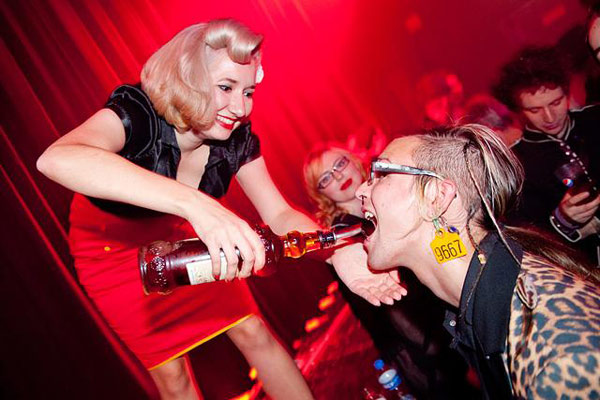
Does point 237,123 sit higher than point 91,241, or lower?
higher

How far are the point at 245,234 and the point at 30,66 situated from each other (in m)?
2.68

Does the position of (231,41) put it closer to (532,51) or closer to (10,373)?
(10,373)

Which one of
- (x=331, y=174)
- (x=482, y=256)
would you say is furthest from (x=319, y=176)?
(x=482, y=256)

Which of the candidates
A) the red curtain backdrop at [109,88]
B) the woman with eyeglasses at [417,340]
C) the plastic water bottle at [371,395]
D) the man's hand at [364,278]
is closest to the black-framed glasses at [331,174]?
the woman with eyeglasses at [417,340]

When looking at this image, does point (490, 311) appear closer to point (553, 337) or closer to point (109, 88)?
point (553, 337)

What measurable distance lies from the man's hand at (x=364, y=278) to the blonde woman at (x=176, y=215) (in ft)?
1.08

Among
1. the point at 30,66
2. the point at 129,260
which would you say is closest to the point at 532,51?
the point at 129,260

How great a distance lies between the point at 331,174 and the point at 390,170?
186cm

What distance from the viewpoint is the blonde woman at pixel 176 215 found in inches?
71.2

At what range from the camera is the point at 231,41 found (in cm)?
185

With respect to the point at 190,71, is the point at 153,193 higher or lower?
lower

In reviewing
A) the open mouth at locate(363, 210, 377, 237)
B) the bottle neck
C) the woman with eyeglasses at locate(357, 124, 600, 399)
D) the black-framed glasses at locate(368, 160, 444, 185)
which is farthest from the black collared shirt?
the bottle neck

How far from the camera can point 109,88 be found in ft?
10.4

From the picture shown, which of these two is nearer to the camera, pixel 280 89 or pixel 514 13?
pixel 280 89
